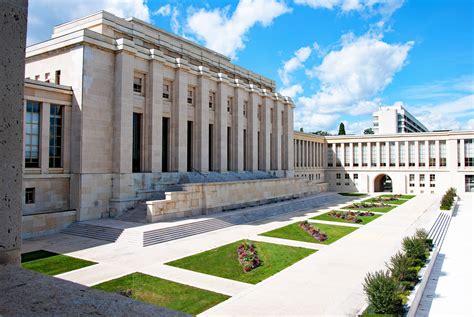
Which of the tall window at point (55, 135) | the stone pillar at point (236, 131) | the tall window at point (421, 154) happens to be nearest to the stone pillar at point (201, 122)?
the stone pillar at point (236, 131)

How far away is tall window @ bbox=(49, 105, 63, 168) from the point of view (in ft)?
85.7

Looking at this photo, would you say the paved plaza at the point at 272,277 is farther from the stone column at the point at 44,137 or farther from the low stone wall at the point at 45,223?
the stone column at the point at 44,137

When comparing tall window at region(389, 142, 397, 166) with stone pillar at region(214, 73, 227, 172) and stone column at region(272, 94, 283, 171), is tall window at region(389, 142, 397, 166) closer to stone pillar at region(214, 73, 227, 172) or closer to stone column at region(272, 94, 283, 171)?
stone column at region(272, 94, 283, 171)

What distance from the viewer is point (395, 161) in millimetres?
66625

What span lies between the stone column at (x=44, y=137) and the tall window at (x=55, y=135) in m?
0.54

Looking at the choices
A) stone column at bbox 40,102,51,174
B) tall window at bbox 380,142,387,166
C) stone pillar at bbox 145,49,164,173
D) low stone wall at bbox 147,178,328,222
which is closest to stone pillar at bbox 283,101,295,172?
low stone wall at bbox 147,178,328,222

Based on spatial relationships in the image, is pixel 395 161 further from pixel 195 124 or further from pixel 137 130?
pixel 137 130

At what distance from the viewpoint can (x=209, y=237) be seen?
2450 centimetres

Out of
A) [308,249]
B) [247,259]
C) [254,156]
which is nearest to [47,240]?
[247,259]

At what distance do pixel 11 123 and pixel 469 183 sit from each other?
233ft

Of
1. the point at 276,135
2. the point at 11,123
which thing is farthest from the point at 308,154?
the point at 11,123

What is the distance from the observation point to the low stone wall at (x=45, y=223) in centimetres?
2300

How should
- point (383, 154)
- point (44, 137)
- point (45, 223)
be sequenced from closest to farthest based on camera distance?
point (45, 223), point (44, 137), point (383, 154)

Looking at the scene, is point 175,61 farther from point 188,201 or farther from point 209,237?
point 209,237
